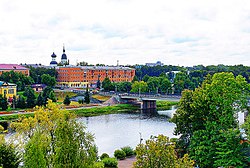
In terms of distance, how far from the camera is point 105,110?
220ft

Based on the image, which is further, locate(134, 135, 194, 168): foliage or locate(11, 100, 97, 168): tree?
locate(11, 100, 97, 168): tree

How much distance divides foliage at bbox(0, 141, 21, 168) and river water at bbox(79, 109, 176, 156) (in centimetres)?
1283

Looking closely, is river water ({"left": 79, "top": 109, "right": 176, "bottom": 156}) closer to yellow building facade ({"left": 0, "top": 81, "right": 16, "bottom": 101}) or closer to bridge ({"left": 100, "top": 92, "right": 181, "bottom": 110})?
bridge ({"left": 100, "top": 92, "right": 181, "bottom": 110})

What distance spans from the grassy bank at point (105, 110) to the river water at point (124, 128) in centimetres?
264

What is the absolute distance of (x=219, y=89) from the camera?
23672 millimetres

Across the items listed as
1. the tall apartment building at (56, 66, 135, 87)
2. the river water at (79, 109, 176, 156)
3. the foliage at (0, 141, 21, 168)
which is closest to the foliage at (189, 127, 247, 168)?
the foliage at (0, 141, 21, 168)

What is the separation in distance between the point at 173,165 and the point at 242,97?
34.1 ft

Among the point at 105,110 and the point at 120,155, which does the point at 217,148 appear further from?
the point at 105,110

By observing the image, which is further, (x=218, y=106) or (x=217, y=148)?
(x=218, y=106)

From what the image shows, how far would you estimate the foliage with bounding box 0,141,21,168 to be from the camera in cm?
2098

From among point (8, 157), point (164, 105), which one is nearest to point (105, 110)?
point (164, 105)

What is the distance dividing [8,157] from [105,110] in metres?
45.8

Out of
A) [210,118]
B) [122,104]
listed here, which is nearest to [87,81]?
[122,104]

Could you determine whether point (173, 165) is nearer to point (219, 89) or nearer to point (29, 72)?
point (219, 89)
